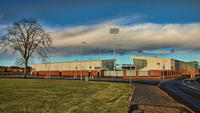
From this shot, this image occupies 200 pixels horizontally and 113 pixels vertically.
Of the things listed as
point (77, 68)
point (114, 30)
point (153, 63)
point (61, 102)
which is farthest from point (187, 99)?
point (77, 68)

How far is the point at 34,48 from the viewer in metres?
36.3

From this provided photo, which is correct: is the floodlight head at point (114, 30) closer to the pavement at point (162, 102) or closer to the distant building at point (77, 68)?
the distant building at point (77, 68)

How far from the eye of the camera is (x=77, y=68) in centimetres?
7806

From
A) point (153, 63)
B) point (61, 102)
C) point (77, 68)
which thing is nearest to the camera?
point (61, 102)

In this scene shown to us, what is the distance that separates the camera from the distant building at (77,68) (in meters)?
71.7

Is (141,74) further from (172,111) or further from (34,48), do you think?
(172,111)

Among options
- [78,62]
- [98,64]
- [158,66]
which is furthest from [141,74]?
[78,62]

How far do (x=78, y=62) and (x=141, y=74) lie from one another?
107 ft

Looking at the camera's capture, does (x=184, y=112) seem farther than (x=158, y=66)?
No

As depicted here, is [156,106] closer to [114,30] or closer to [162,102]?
[162,102]

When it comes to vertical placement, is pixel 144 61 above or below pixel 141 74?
above

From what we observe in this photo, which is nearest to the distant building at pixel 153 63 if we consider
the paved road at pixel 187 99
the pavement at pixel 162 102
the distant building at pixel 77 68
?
the distant building at pixel 77 68

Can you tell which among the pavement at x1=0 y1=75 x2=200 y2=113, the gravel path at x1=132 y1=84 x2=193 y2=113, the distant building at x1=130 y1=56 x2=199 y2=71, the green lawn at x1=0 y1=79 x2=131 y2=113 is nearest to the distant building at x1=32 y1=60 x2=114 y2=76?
the distant building at x1=130 y1=56 x2=199 y2=71

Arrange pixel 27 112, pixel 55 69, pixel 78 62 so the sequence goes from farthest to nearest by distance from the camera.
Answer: pixel 55 69
pixel 78 62
pixel 27 112
